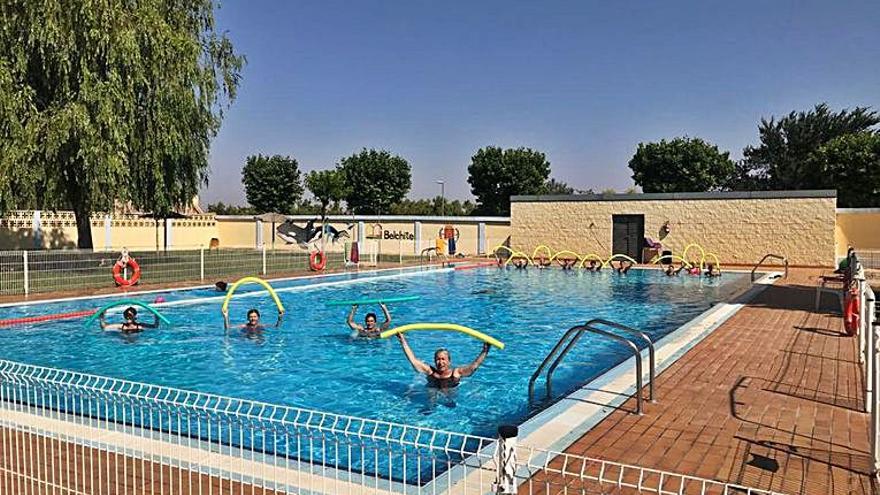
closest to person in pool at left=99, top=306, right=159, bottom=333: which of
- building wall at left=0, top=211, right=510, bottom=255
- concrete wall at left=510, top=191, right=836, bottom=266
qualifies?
building wall at left=0, top=211, right=510, bottom=255

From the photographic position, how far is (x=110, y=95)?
18.6m

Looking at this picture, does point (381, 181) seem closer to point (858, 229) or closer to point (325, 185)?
point (325, 185)

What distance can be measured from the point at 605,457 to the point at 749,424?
5.70 feet

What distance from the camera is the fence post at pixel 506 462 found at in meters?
2.64

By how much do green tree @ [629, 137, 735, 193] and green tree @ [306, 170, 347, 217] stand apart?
93.5 feet

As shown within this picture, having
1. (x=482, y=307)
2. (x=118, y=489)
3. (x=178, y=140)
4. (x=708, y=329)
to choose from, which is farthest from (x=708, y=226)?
(x=118, y=489)

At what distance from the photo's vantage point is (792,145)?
5700 cm

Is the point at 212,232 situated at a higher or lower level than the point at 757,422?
higher

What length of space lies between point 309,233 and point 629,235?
20.9 metres

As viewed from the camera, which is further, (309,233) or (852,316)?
(309,233)

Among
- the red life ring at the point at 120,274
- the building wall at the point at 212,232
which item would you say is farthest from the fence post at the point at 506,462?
the building wall at the point at 212,232

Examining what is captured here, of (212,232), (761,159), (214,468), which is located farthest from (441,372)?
(761,159)

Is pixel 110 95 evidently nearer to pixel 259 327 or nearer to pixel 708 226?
pixel 259 327

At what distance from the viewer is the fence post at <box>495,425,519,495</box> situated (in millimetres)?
2637
